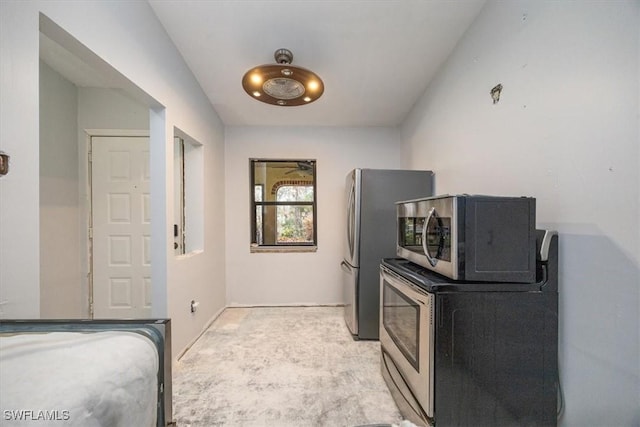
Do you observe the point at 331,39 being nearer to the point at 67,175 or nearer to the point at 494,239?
the point at 494,239

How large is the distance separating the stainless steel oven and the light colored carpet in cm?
23

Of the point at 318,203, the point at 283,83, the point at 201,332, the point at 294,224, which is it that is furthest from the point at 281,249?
the point at 283,83

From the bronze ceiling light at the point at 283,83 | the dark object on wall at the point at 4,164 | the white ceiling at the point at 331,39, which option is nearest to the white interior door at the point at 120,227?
the white ceiling at the point at 331,39

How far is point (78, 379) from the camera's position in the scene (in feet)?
1.49

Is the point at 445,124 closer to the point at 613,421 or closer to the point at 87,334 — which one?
the point at 613,421

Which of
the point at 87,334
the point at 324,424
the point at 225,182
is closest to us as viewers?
the point at 87,334

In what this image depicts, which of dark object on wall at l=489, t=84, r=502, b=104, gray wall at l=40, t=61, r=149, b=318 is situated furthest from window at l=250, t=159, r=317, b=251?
dark object on wall at l=489, t=84, r=502, b=104

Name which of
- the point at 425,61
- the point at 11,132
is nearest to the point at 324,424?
the point at 11,132

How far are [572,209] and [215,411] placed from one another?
214 centimetres

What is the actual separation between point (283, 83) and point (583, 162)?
5.67 feet

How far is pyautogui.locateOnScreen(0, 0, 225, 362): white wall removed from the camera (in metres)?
0.85

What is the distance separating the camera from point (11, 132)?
858 mm

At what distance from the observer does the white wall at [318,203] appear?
11.3 feet

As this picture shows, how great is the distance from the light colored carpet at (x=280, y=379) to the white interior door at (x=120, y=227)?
94 centimetres
